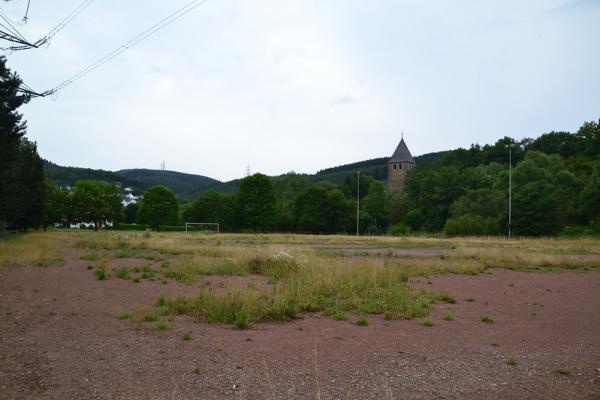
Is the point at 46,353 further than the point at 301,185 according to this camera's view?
No

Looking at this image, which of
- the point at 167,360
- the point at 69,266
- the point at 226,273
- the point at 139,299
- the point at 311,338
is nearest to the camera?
the point at 167,360

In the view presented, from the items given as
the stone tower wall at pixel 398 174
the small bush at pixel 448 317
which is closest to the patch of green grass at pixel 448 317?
the small bush at pixel 448 317

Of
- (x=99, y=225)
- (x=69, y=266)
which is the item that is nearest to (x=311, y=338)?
(x=69, y=266)

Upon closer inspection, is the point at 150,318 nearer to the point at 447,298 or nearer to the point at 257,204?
the point at 447,298

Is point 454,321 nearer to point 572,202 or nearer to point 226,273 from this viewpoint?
point 226,273

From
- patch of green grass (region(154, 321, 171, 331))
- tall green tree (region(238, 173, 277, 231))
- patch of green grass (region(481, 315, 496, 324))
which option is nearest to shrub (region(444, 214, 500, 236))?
tall green tree (region(238, 173, 277, 231))

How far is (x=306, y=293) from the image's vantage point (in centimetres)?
1155

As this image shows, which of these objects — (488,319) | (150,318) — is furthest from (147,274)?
(488,319)

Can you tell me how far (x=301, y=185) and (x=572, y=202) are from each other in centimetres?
6551

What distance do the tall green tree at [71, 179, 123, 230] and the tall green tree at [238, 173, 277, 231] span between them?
108ft

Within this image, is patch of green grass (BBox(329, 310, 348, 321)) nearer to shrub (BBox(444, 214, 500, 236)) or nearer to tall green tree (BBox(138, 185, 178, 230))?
shrub (BBox(444, 214, 500, 236))

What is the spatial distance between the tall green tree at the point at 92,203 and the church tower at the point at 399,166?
2668 inches

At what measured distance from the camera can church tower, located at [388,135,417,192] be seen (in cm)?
11994

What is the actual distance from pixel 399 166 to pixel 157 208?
62.4m
